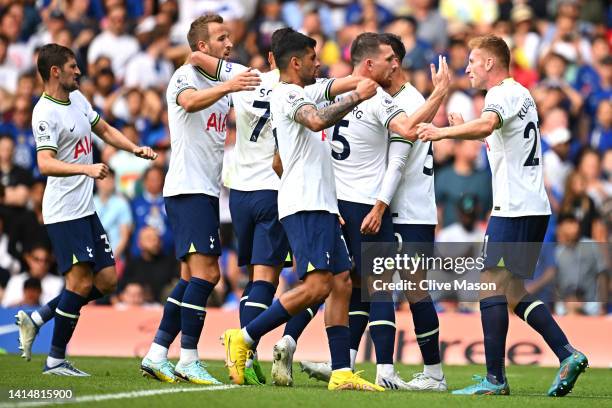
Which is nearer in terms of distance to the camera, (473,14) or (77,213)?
(77,213)

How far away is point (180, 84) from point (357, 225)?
1.89 metres

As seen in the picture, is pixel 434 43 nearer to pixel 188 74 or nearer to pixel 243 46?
pixel 243 46

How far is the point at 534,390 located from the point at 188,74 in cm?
400

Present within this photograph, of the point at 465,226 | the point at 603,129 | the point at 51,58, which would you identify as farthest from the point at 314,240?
the point at 603,129

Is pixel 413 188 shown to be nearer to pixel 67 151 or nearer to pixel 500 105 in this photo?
pixel 500 105

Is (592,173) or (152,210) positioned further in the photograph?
(152,210)

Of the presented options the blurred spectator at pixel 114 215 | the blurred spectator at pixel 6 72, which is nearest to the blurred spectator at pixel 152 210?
the blurred spectator at pixel 114 215

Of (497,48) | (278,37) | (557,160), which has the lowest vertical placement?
(557,160)

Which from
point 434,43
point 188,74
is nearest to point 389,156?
point 188,74

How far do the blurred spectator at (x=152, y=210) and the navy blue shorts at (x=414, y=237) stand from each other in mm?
6658

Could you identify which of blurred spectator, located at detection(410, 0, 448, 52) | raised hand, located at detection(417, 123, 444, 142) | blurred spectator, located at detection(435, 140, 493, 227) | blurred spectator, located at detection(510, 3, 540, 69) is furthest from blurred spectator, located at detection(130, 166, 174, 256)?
raised hand, located at detection(417, 123, 444, 142)

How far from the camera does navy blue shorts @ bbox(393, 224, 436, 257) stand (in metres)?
10.7

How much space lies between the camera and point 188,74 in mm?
10523

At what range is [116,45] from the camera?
20547 millimetres
